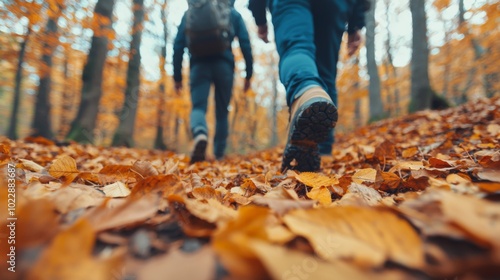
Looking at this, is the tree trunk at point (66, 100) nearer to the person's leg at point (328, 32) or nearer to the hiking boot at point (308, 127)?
the person's leg at point (328, 32)

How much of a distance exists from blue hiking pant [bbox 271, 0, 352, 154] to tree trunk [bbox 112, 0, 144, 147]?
16.7 feet

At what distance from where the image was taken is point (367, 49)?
25.3 feet

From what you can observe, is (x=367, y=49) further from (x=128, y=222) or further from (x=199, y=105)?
(x=128, y=222)

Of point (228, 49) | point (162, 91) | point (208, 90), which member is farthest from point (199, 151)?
point (162, 91)

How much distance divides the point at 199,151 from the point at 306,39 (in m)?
1.27

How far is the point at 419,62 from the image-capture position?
4.50 meters

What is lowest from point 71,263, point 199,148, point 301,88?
point 71,263

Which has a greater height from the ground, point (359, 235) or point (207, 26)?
point (207, 26)

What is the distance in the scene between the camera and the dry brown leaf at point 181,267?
0.32 m

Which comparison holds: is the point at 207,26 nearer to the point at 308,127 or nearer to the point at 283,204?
the point at 308,127

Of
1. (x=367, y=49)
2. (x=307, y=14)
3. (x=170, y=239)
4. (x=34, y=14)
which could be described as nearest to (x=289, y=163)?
(x=307, y=14)

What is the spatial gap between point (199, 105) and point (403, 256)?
2.30m

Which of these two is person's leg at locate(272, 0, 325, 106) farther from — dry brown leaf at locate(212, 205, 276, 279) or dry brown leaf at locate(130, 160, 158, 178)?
dry brown leaf at locate(212, 205, 276, 279)

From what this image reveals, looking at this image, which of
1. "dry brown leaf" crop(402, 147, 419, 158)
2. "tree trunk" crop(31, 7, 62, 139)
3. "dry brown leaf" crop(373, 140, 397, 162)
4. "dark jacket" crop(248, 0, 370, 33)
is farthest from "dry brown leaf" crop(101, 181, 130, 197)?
"tree trunk" crop(31, 7, 62, 139)
